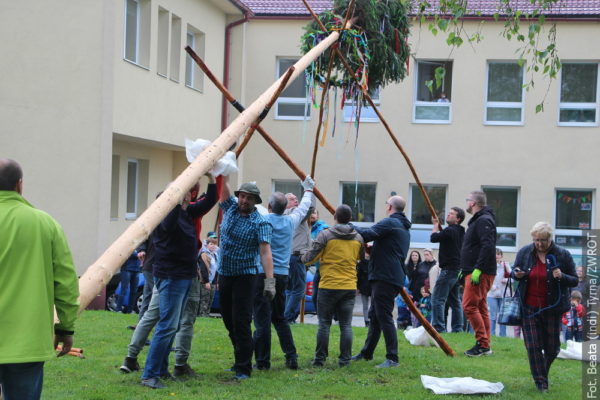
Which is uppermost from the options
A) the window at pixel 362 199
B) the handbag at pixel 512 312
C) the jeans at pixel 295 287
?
the window at pixel 362 199

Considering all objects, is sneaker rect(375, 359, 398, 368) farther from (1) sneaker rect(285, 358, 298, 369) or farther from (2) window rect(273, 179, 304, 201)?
(2) window rect(273, 179, 304, 201)

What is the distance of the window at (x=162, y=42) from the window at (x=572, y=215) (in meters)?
11.2

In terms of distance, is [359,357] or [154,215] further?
[359,357]

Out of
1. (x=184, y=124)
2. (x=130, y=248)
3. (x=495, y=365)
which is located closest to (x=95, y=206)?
(x=184, y=124)

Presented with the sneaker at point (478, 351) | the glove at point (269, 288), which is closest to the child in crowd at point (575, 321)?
the sneaker at point (478, 351)

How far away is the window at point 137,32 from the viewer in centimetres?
1711

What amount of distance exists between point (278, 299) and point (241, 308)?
1.13 meters

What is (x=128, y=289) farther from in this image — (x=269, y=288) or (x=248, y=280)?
(x=248, y=280)

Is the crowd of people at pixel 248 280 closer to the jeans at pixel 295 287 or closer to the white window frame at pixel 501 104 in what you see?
the jeans at pixel 295 287

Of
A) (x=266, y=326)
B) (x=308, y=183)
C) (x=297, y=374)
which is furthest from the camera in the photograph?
(x=308, y=183)

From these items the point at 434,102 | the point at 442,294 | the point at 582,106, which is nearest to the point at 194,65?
the point at 434,102

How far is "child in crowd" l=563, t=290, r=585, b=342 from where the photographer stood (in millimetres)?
13367

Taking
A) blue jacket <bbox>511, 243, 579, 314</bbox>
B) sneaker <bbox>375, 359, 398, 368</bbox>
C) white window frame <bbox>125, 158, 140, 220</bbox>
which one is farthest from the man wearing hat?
white window frame <bbox>125, 158, 140, 220</bbox>

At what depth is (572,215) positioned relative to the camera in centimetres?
2195
